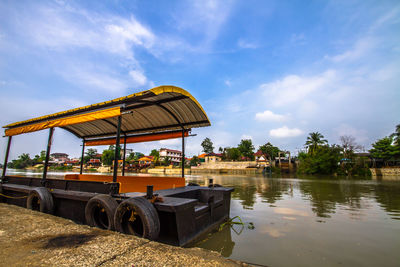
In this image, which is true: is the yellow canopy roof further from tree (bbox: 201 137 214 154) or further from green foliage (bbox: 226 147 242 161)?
tree (bbox: 201 137 214 154)

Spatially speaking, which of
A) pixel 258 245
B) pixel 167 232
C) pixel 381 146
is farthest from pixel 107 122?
Result: pixel 381 146

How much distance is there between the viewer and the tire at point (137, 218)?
9.64 ft

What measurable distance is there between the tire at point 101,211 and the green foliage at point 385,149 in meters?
54.3

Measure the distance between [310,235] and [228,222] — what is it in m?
1.98

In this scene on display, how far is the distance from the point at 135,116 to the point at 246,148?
74.0 metres

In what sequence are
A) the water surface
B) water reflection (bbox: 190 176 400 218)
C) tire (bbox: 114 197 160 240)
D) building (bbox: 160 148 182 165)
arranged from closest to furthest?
tire (bbox: 114 197 160 240)
the water surface
water reflection (bbox: 190 176 400 218)
building (bbox: 160 148 182 165)

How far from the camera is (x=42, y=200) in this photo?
4.69 meters

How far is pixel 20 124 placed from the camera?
662cm

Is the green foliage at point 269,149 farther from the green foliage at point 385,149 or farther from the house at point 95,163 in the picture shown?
the house at point 95,163

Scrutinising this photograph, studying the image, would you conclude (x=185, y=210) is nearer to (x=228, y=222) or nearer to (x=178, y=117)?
(x=228, y=222)

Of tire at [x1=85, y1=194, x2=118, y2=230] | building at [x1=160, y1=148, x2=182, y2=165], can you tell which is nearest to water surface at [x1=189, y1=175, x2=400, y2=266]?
tire at [x1=85, y1=194, x2=118, y2=230]

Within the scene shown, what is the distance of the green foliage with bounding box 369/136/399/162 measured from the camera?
39.6 m

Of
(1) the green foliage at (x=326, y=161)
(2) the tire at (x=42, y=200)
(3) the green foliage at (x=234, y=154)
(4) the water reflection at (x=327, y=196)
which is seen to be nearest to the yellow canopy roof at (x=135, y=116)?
(2) the tire at (x=42, y=200)

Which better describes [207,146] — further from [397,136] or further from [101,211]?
[101,211]
